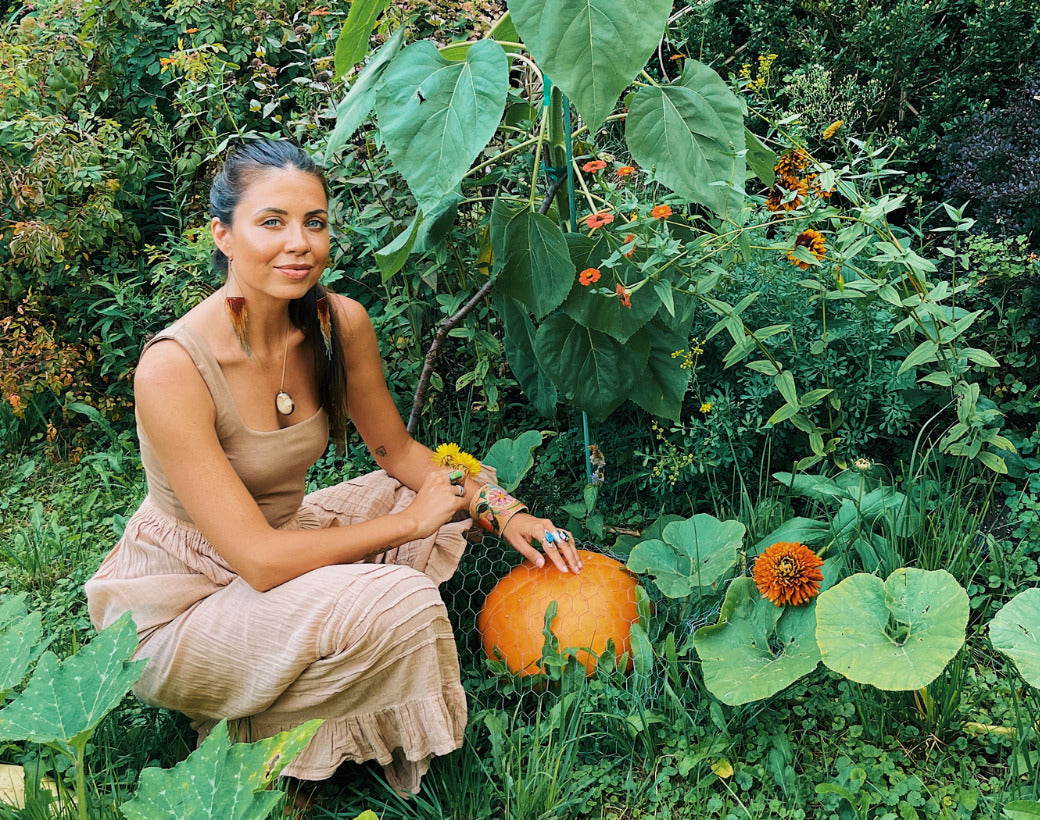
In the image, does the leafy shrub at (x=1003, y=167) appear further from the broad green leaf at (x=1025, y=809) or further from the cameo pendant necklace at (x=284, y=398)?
the cameo pendant necklace at (x=284, y=398)

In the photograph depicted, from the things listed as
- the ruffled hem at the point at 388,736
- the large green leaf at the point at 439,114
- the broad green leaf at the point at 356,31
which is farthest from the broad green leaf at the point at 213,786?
the broad green leaf at the point at 356,31

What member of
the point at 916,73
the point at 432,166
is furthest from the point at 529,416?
the point at 916,73

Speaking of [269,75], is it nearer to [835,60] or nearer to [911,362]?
[835,60]

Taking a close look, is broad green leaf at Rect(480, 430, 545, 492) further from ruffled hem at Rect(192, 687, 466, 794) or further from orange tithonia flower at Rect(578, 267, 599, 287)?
ruffled hem at Rect(192, 687, 466, 794)

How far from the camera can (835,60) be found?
2.93m

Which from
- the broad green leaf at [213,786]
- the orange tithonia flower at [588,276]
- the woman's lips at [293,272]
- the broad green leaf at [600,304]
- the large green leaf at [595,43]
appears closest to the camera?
the broad green leaf at [213,786]

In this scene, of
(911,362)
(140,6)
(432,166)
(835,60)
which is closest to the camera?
(432,166)

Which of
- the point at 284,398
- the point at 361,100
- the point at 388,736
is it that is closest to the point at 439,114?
the point at 361,100

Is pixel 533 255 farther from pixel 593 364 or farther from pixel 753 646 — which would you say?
pixel 753 646

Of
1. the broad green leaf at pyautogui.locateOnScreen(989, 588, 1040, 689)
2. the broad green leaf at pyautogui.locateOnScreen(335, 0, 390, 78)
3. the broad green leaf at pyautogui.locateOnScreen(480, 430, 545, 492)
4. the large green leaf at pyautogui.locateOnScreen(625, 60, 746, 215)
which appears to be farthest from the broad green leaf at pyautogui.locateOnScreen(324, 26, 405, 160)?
the broad green leaf at pyautogui.locateOnScreen(989, 588, 1040, 689)

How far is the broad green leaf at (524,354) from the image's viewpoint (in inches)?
84.0

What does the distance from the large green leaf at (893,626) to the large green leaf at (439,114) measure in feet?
3.05

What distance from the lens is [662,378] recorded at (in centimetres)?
208

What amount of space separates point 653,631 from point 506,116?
46.7 inches
